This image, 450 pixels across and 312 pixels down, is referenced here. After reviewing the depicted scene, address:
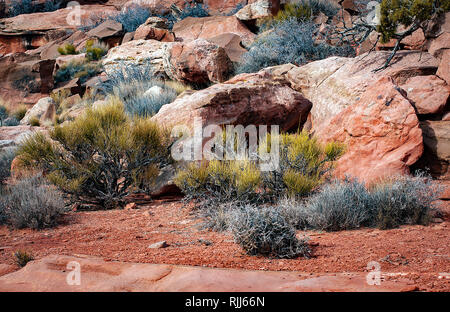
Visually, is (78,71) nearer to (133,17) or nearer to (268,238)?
(133,17)

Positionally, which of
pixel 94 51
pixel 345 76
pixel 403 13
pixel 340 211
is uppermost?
pixel 403 13

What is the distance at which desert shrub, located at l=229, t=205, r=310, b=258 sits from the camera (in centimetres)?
371

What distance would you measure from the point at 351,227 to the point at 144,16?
58.4 ft

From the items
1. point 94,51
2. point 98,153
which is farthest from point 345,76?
point 94,51

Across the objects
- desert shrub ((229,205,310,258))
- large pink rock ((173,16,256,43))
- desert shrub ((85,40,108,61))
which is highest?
large pink rock ((173,16,256,43))

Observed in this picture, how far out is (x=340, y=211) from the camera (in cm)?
464

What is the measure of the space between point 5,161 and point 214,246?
675 cm

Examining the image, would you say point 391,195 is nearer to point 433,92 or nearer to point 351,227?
point 351,227

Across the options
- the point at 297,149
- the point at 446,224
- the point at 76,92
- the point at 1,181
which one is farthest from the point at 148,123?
the point at 76,92

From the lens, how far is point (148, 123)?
6.86 m

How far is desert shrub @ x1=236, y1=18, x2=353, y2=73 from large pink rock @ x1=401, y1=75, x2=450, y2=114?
4407 millimetres

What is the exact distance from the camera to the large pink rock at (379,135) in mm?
6020

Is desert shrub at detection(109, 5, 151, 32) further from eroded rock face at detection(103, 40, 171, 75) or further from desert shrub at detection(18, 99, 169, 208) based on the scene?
desert shrub at detection(18, 99, 169, 208)

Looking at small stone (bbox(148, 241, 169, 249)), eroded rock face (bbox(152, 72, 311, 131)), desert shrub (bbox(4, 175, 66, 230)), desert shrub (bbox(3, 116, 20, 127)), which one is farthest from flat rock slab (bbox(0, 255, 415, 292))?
desert shrub (bbox(3, 116, 20, 127))
